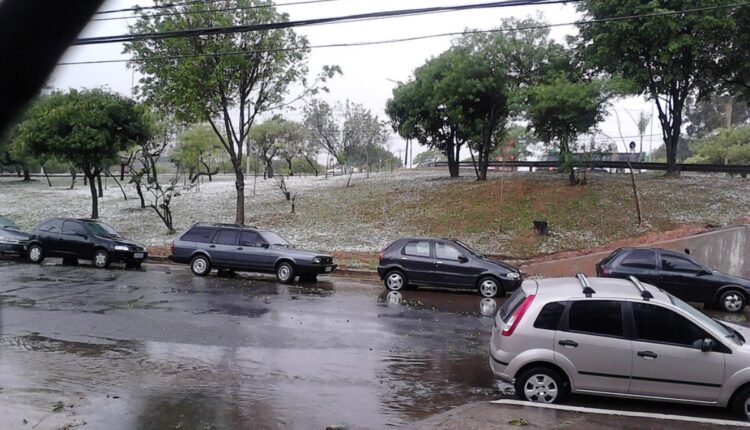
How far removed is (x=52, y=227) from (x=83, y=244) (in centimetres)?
154

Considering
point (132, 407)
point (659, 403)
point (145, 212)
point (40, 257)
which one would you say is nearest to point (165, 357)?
point (132, 407)

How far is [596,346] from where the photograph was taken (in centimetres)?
619

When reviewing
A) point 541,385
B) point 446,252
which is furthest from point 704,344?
point 446,252

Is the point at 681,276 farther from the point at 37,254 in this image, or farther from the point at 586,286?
the point at 37,254

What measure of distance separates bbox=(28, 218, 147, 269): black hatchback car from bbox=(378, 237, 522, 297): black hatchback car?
28.1ft

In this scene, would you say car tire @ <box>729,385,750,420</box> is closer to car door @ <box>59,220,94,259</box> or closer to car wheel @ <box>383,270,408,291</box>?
car wheel @ <box>383,270,408,291</box>

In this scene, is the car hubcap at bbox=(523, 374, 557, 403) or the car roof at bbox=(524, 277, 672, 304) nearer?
the car hubcap at bbox=(523, 374, 557, 403)

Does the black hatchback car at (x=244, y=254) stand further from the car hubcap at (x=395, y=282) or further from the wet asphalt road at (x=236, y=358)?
the car hubcap at (x=395, y=282)

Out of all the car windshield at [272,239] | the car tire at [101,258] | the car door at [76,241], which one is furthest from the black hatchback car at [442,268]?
the car door at [76,241]

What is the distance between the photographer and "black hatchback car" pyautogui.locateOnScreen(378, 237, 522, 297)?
1409 cm

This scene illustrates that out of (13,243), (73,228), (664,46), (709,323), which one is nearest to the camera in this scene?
(709,323)

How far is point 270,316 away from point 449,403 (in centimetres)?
527

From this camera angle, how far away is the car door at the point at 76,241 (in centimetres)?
1744

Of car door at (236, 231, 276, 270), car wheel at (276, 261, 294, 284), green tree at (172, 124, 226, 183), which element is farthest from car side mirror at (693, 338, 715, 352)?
green tree at (172, 124, 226, 183)
